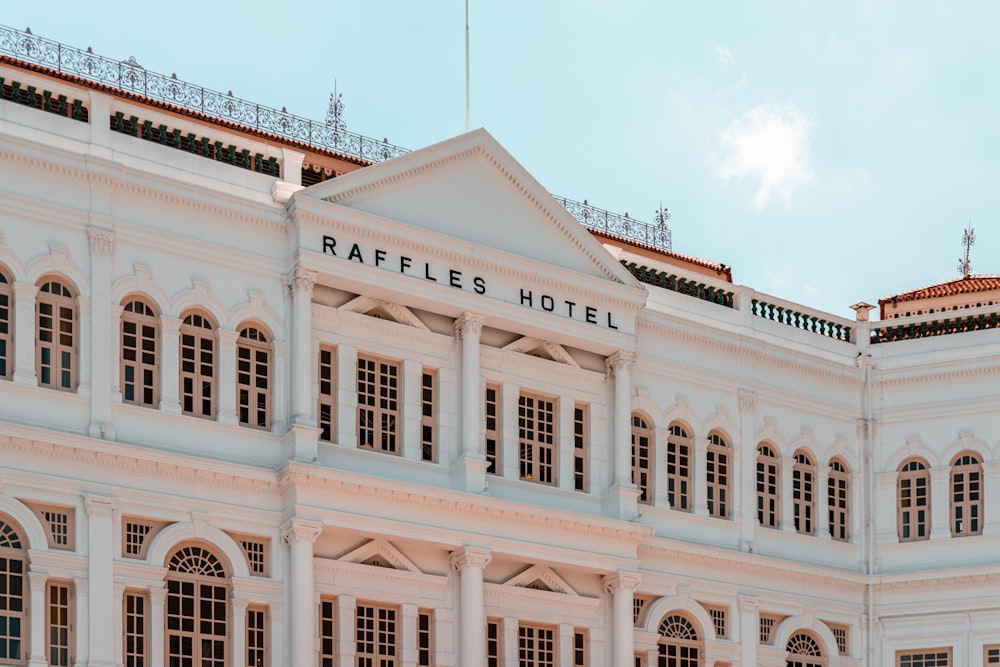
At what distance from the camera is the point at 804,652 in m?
31.8

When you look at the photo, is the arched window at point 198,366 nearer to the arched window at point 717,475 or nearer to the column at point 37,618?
the column at point 37,618

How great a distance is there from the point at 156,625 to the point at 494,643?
5891 millimetres

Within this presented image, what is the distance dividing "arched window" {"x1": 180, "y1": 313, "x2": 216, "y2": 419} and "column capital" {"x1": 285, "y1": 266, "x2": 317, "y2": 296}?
136cm

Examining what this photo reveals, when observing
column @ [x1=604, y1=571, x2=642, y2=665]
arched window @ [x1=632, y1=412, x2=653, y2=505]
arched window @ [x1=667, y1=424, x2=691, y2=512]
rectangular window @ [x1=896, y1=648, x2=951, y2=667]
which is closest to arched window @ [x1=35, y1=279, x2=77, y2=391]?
column @ [x1=604, y1=571, x2=642, y2=665]

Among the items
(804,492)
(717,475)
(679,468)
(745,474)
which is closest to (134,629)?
(679,468)

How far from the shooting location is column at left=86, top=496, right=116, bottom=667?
23641 millimetres

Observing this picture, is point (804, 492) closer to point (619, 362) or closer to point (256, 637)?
Result: point (619, 362)

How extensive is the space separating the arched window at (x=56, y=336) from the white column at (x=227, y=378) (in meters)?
2.24

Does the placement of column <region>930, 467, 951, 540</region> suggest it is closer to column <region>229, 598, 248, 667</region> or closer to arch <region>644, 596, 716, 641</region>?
arch <region>644, 596, 716, 641</region>

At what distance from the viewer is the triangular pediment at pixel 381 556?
26.4m

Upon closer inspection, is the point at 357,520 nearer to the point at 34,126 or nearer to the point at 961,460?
the point at 34,126

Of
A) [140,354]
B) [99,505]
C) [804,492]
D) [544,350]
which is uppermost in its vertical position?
[544,350]

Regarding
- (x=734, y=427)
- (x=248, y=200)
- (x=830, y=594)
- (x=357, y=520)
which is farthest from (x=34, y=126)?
(x=830, y=594)

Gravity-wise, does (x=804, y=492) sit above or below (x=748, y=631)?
above
